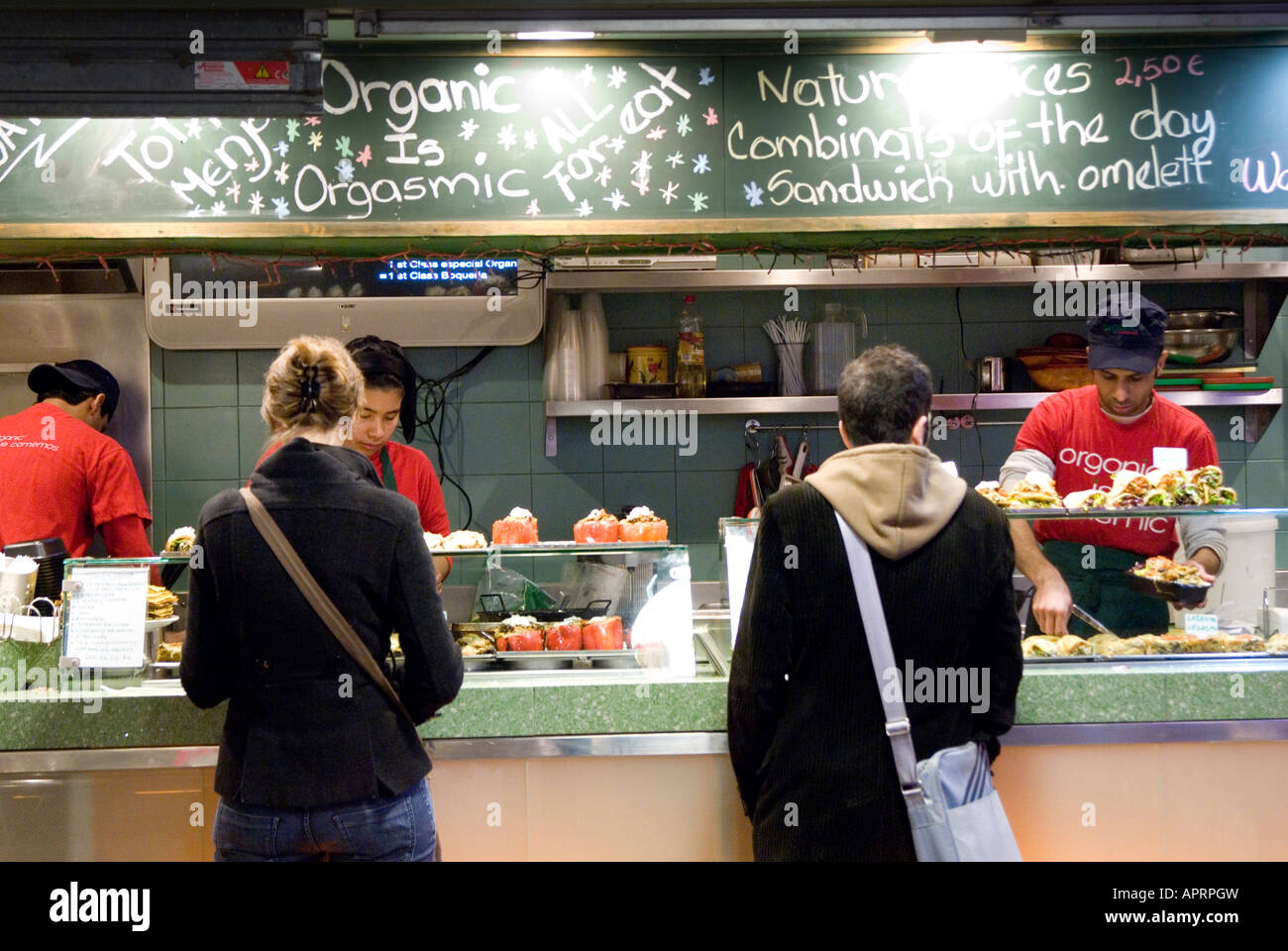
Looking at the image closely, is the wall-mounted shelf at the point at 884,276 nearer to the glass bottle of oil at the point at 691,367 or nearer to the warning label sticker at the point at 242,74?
the glass bottle of oil at the point at 691,367

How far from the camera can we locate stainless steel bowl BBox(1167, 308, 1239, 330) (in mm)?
4816

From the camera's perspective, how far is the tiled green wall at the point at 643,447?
4.95 meters

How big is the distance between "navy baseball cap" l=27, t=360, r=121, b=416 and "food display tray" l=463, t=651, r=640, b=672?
260 centimetres

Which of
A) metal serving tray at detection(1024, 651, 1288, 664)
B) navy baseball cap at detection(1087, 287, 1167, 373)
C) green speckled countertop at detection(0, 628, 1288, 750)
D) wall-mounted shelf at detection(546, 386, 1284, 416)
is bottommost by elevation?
green speckled countertop at detection(0, 628, 1288, 750)

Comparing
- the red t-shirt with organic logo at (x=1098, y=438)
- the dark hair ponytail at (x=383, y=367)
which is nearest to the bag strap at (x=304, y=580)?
the dark hair ponytail at (x=383, y=367)

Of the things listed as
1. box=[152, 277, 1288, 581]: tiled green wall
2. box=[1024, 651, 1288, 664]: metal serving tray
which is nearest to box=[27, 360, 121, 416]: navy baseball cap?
box=[152, 277, 1288, 581]: tiled green wall

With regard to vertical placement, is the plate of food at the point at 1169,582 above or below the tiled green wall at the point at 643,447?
below

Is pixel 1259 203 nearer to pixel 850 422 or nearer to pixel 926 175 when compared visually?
pixel 926 175

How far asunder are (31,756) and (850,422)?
2055 mm

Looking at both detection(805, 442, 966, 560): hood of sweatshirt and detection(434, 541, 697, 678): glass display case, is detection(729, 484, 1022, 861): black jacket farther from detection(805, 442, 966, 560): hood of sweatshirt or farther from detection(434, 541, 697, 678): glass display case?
detection(434, 541, 697, 678): glass display case

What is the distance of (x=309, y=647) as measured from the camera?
1986mm

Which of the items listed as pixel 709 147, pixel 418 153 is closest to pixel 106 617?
pixel 418 153

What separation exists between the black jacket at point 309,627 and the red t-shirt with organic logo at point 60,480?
2.47 metres

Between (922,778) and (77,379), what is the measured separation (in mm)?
3758
